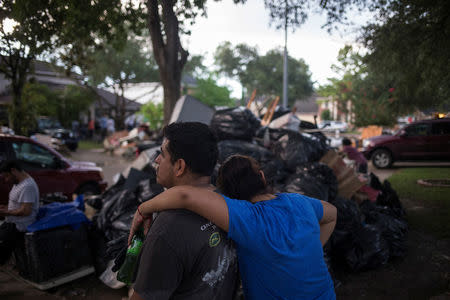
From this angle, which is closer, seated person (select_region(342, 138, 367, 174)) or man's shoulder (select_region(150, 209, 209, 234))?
man's shoulder (select_region(150, 209, 209, 234))

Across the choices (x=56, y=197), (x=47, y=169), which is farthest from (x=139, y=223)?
(x=47, y=169)

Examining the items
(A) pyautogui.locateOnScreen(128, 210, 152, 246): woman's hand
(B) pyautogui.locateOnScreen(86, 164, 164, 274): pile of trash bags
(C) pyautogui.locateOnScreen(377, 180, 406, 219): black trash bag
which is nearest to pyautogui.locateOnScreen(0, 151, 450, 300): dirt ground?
(B) pyautogui.locateOnScreen(86, 164, 164, 274): pile of trash bags

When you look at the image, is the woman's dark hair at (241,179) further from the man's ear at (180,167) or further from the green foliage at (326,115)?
the green foliage at (326,115)

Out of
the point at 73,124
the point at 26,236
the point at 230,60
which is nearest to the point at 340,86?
the point at 230,60

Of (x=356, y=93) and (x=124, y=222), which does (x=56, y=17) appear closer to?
(x=124, y=222)

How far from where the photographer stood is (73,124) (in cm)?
2453

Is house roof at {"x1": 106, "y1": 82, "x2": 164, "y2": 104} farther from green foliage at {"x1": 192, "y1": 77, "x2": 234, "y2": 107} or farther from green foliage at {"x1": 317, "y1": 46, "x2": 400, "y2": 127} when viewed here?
green foliage at {"x1": 317, "y1": 46, "x2": 400, "y2": 127}

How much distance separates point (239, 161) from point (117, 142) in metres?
17.8

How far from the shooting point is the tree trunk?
3.28 metres

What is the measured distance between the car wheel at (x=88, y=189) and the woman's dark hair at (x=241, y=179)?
5.87 m

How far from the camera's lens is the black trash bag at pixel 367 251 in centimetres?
404

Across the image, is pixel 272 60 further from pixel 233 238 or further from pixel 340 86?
pixel 233 238

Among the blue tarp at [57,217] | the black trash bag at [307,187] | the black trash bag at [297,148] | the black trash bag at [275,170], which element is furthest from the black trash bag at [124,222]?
the black trash bag at [297,148]

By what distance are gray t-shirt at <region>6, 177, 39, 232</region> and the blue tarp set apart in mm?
102
